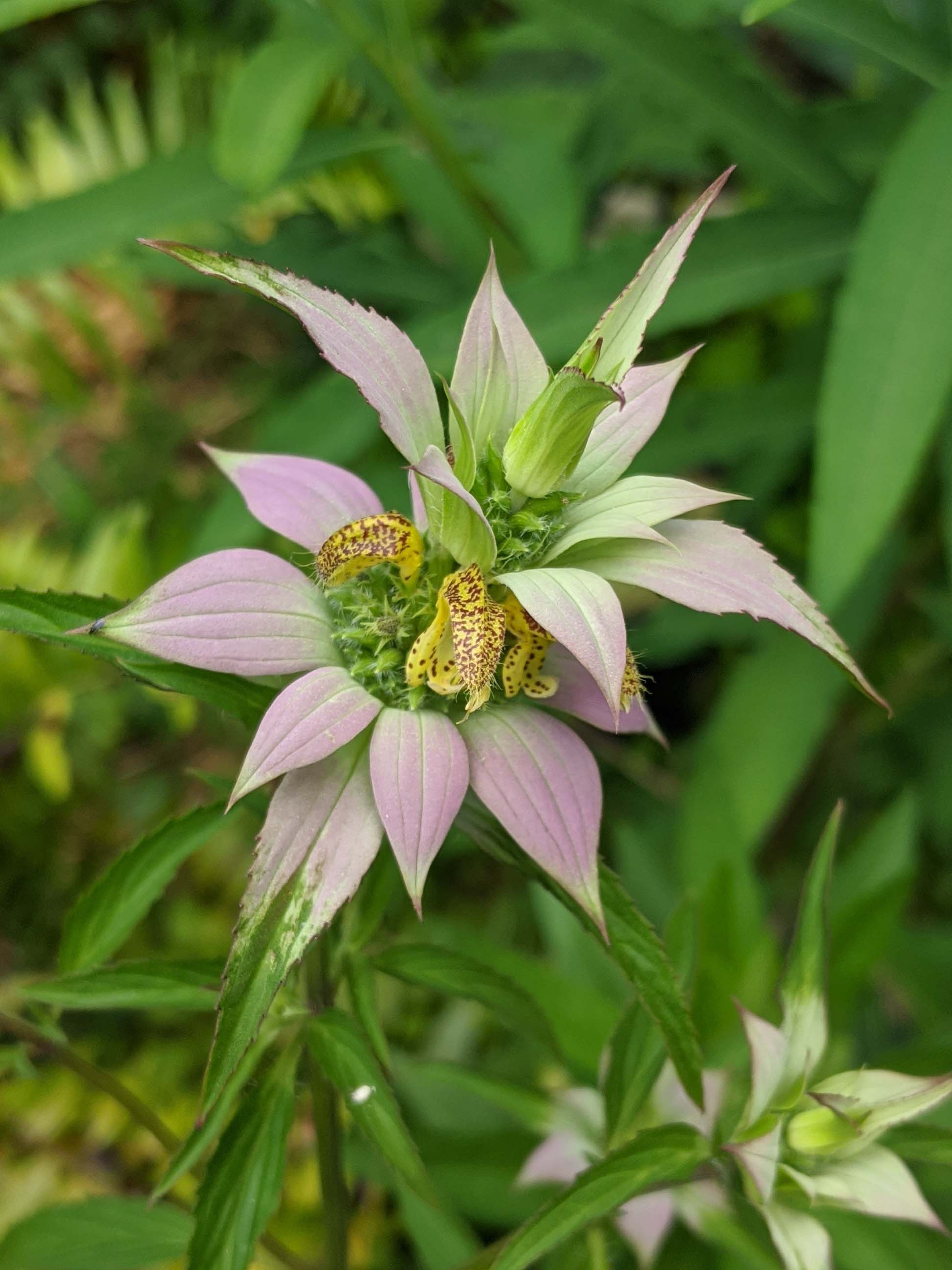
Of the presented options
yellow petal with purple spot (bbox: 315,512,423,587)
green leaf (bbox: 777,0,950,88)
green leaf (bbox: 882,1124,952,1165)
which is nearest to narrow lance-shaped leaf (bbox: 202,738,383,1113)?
yellow petal with purple spot (bbox: 315,512,423,587)

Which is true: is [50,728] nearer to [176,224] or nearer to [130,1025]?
[130,1025]

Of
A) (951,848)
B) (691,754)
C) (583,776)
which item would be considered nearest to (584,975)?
(691,754)

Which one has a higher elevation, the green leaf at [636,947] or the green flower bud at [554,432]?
the green flower bud at [554,432]

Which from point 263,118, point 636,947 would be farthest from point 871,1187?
point 263,118

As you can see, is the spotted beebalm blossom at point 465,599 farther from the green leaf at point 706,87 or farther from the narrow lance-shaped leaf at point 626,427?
the green leaf at point 706,87

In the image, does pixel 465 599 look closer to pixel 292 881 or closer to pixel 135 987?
pixel 292 881

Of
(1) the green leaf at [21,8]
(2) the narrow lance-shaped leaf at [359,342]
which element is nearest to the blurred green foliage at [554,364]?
(1) the green leaf at [21,8]

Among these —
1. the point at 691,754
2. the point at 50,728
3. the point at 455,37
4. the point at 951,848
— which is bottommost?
the point at 951,848

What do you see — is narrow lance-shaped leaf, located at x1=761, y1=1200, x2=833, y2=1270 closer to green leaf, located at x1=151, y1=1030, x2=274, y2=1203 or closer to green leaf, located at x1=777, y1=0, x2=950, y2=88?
green leaf, located at x1=151, y1=1030, x2=274, y2=1203

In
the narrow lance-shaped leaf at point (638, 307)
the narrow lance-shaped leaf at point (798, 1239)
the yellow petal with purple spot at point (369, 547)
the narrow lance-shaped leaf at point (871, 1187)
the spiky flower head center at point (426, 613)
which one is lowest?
the narrow lance-shaped leaf at point (798, 1239)
